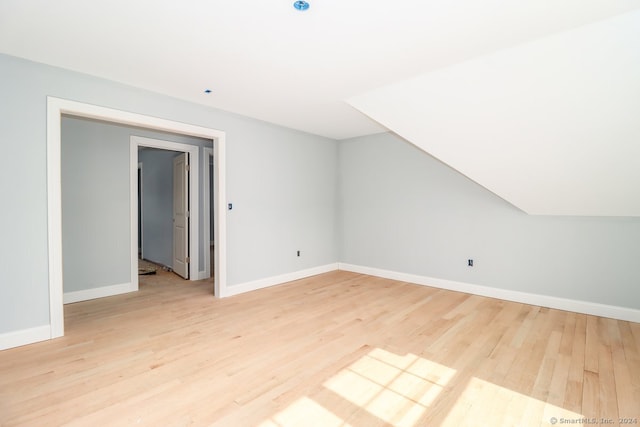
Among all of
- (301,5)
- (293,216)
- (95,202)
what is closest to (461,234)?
(293,216)

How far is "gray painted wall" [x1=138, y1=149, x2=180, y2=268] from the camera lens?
5840 mm

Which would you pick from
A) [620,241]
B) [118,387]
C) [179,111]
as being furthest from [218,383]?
[620,241]

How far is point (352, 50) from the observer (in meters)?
2.36

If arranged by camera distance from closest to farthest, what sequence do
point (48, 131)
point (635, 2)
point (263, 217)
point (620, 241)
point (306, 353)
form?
point (635, 2)
point (306, 353)
point (48, 131)
point (620, 241)
point (263, 217)

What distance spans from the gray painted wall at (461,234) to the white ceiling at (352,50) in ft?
1.46

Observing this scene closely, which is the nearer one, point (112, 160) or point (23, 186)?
point (23, 186)

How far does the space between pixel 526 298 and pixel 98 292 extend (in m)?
5.43

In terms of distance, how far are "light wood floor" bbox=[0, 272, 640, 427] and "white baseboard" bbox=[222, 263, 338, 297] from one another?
1.68 feet

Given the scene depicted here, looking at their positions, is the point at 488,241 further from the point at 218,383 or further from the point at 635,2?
the point at 218,383

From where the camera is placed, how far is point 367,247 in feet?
17.2

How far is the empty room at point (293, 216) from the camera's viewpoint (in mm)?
1884

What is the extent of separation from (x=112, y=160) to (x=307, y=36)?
3374 millimetres

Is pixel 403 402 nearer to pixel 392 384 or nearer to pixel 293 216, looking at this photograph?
pixel 392 384

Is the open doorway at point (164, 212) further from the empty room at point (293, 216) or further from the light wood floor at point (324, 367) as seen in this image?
the light wood floor at point (324, 367)
